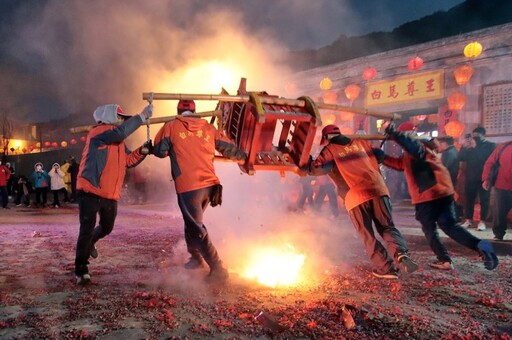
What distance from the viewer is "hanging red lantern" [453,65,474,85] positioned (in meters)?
10.8

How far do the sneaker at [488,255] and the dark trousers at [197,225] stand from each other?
3065 mm

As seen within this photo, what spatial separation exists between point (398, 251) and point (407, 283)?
13.9 inches

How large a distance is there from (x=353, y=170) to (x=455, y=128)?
314 inches

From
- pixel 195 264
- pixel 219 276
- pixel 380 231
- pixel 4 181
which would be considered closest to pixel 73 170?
pixel 4 181

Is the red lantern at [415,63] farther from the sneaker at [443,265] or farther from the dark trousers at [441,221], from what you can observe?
the sneaker at [443,265]

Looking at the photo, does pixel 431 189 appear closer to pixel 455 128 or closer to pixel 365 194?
pixel 365 194

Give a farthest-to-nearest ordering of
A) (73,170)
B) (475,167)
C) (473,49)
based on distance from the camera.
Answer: (73,170), (473,49), (475,167)

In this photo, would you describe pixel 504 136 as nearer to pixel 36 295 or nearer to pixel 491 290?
pixel 491 290

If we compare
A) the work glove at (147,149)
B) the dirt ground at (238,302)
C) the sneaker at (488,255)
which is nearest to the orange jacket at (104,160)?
the work glove at (147,149)

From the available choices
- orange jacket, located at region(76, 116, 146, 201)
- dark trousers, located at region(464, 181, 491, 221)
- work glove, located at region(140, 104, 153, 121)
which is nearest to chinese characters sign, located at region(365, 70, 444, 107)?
dark trousers, located at region(464, 181, 491, 221)

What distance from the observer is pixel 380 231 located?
14.7ft

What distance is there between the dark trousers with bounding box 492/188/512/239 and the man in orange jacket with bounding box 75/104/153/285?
5905 millimetres

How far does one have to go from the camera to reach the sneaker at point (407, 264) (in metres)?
4.09

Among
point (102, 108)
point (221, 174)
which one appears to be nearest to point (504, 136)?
point (221, 174)
